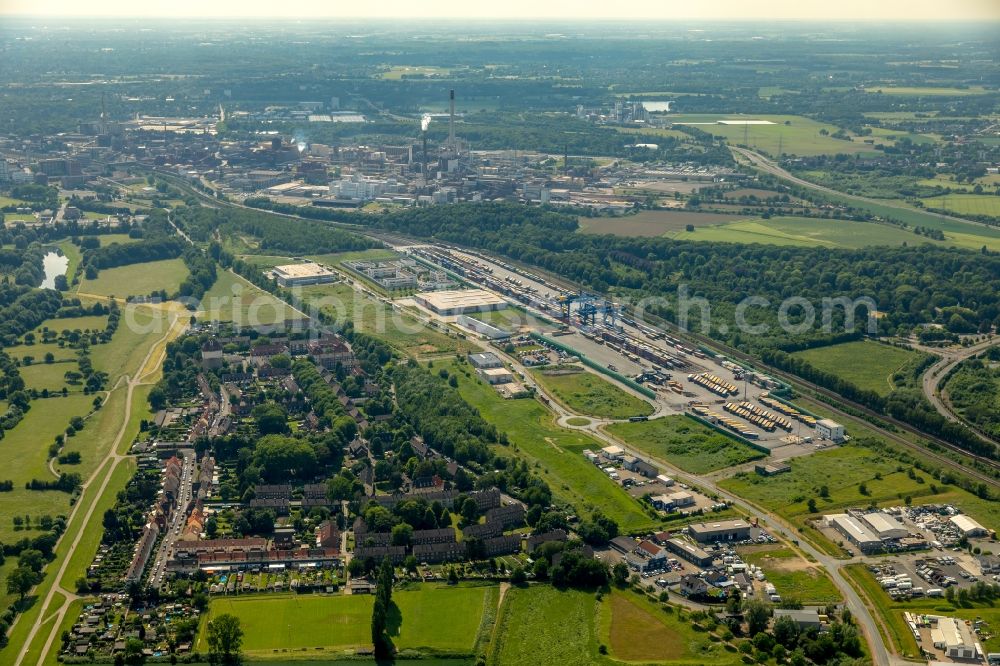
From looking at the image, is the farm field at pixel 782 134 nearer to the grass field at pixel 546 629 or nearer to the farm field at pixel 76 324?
the farm field at pixel 76 324

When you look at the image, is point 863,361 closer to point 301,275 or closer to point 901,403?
point 901,403

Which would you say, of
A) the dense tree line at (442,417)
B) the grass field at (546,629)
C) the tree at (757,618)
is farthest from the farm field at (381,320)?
the tree at (757,618)

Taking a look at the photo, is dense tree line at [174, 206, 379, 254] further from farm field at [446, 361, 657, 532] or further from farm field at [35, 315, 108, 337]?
farm field at [446, 361, 657, 532]

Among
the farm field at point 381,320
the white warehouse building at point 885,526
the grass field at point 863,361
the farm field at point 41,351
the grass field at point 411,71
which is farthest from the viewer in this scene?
the grass field at point 411,71

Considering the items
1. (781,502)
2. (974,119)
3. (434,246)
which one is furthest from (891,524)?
(974,119)

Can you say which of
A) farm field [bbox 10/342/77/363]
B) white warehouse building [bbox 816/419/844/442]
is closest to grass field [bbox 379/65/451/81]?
farm field [bbox 10/342/77/363]

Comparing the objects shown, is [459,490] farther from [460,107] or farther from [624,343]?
[460,107]
